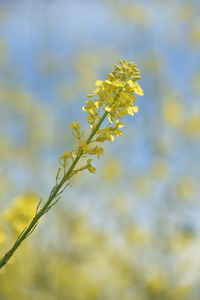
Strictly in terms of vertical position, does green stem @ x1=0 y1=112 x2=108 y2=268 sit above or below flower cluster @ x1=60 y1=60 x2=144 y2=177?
below

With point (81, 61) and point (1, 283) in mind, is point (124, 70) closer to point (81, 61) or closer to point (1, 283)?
point (1, 283)

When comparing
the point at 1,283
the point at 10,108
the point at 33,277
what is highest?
the point at 10,108

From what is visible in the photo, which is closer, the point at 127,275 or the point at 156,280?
the point at 156,280

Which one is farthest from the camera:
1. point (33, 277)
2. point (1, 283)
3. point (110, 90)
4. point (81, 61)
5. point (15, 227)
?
point (81, 61)

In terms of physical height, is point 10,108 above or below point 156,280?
above

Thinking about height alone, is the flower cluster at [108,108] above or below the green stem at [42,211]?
above

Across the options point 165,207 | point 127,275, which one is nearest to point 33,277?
point 127,275

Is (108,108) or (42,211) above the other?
(108,108)

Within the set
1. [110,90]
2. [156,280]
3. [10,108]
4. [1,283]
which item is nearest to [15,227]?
[110,90]

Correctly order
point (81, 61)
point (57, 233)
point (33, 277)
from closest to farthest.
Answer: point (33, 277) < point (57, 233) < point (81, 61)

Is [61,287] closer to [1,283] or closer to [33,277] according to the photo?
[33,277]
